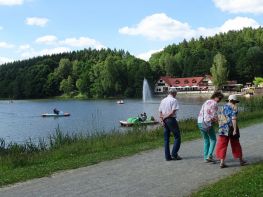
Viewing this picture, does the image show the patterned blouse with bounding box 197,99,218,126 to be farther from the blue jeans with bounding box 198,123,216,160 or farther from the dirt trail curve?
the dirt trail curve

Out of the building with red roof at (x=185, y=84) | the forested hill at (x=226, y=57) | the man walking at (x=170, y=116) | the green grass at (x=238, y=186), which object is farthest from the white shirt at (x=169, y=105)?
the building with red roof at (x=185, y=84)

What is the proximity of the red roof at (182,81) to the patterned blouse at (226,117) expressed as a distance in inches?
5741

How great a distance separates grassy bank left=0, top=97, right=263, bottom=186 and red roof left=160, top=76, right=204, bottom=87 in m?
134

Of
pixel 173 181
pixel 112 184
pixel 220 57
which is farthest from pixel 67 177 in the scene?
pixel 220 57

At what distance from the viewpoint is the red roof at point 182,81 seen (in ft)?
516

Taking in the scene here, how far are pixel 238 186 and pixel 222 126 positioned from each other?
3.20 m

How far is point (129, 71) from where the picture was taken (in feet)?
507

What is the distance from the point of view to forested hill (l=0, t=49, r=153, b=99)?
151375 millimetres

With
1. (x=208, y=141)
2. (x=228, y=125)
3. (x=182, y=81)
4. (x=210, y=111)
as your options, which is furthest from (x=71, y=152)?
(x=182, y=81)

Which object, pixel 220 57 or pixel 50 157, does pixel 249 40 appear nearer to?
pixel 220 57

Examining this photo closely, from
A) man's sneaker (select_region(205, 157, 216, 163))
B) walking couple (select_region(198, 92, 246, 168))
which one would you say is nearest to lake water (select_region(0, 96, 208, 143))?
walking couple (select_region(198, 92, 246, 168))

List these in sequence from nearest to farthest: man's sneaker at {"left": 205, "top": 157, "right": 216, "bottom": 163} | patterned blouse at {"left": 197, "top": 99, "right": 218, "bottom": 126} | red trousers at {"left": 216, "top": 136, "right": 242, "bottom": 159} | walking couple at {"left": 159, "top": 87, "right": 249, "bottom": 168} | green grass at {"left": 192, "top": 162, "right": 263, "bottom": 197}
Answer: green grass at {"left": 192, "top": 162, "right": 263, "bottom": 197}, red trousers at {"left": 216, "top": 136, "right": 242, "bottom": 159}, walking couple at {"left": 159, "top": 87, "right": 249, "bottom": 168}, man's sneaker at {"left": 205, "top": 157, "right": 216, "bottom": 163}, patterned blouse at {"left": 197, "top": 99, "right": 218, "bottom": 126}

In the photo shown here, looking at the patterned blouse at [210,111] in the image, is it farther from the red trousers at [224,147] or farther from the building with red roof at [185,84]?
the building with red roof at [185,84]

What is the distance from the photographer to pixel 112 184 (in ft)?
32.2
